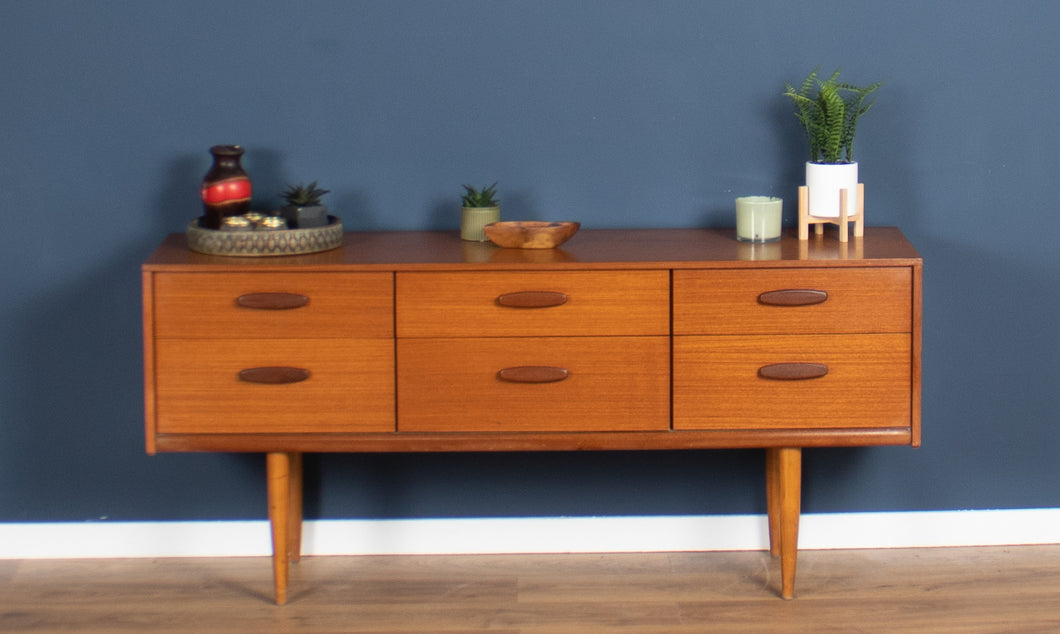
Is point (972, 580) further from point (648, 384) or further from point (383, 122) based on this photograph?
point (383, 122)

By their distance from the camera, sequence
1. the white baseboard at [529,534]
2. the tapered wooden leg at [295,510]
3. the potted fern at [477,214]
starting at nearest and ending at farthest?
the potted fern at [477,214]
the tapered wooden leg at [295,510]
the white baseboard at [529,534]

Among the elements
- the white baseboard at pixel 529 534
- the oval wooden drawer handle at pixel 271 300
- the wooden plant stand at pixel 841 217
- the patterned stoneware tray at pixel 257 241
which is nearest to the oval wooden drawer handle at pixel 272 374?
the oval wooden drawer handle at pixel 271 300

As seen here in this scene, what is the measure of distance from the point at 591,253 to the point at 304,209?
581 millimetres

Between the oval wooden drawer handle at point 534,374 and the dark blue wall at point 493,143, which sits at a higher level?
the dark blue wall at point 493,143

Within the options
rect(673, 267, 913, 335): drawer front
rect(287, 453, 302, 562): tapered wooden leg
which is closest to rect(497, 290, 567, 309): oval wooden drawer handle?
rect(673, 267, 913, 335): drawer front

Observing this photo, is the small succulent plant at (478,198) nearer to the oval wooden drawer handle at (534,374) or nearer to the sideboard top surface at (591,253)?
the sideboard top surface at (591,253)

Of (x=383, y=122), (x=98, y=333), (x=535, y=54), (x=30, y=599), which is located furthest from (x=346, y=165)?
(x=30, y=599)

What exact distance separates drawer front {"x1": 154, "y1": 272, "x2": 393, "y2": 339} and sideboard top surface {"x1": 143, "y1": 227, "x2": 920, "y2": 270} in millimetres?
28

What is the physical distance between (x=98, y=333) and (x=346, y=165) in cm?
67

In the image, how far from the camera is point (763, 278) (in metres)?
2.61

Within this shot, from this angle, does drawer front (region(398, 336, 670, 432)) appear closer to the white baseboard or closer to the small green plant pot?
the small green plant pot

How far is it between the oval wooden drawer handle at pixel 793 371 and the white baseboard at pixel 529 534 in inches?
23.0

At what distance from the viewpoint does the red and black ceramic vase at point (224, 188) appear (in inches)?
109

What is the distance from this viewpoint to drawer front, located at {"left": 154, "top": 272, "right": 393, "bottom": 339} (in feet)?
8.55
